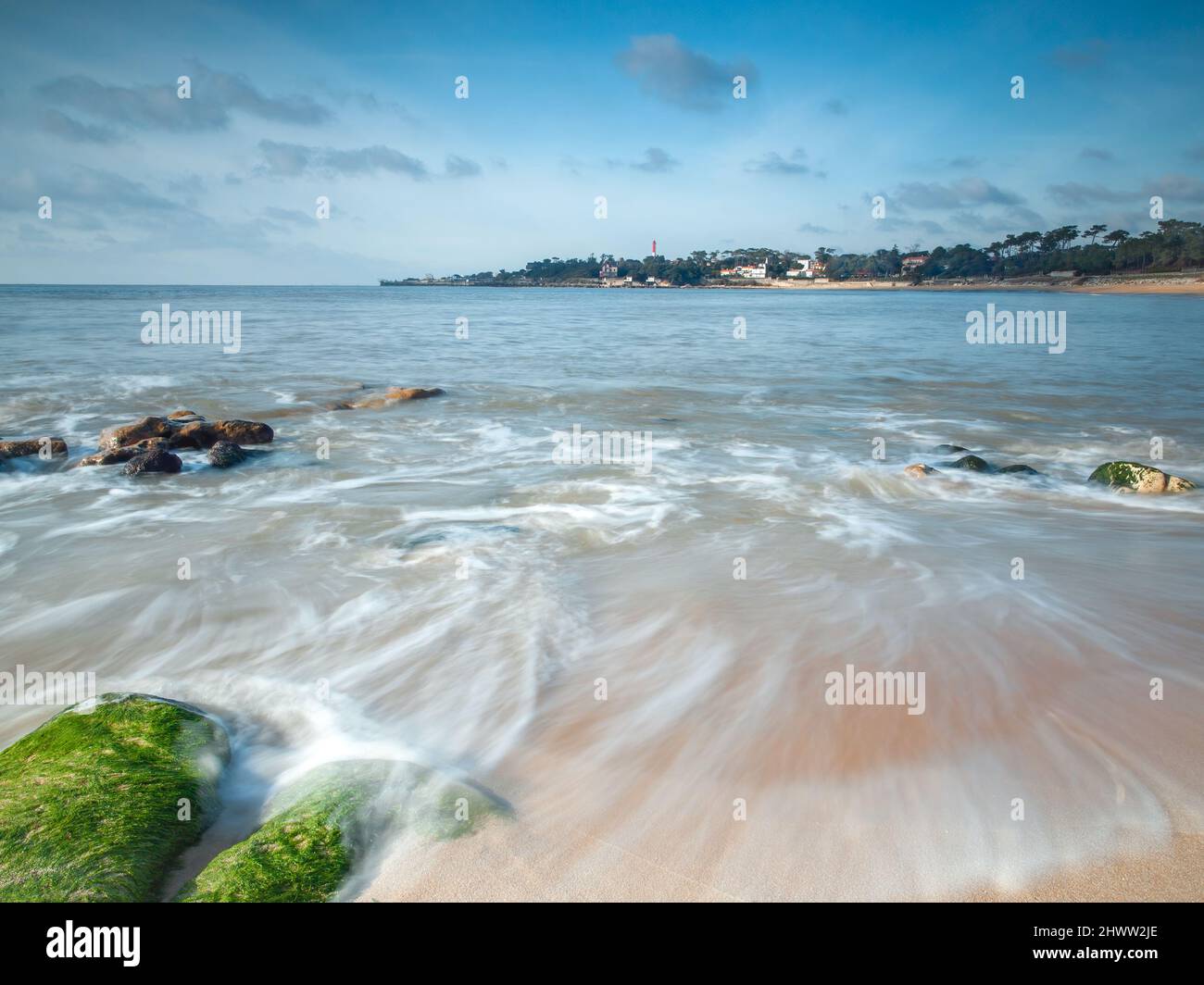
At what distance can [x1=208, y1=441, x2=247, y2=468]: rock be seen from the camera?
10.8 meters

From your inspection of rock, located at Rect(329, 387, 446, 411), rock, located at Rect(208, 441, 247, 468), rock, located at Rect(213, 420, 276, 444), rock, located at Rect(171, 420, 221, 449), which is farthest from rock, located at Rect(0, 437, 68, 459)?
rock, located at Rect(329, 387, 446, 411)

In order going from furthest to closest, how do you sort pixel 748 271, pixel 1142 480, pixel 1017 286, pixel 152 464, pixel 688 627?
pixel 748 271 < pixel 1017 286 < pixel 152 464 < pixel 1142 480 < pixel 688 627

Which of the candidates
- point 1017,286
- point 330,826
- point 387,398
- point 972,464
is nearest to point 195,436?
point 387,398

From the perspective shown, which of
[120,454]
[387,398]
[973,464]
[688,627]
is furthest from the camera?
[387,398]

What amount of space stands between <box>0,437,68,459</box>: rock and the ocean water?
0.38 m

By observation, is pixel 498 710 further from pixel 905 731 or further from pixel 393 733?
pixel 905 731

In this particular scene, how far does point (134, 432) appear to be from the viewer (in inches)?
462

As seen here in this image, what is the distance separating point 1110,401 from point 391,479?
16085 mm

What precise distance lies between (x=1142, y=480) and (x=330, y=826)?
10.1 m

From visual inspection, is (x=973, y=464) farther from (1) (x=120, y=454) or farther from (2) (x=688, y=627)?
(1) (x=120, y=454)

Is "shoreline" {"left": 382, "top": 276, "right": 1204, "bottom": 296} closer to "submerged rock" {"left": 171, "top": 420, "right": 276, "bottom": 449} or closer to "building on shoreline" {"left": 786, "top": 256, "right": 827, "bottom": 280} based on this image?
"building on shoreline" {"left": 786, "top": 256, "right": 827, "bottom": 280}

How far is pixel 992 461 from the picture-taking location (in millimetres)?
11297

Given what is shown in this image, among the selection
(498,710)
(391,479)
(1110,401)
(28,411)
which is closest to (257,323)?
(28,411)

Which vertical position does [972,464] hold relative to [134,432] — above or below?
below
